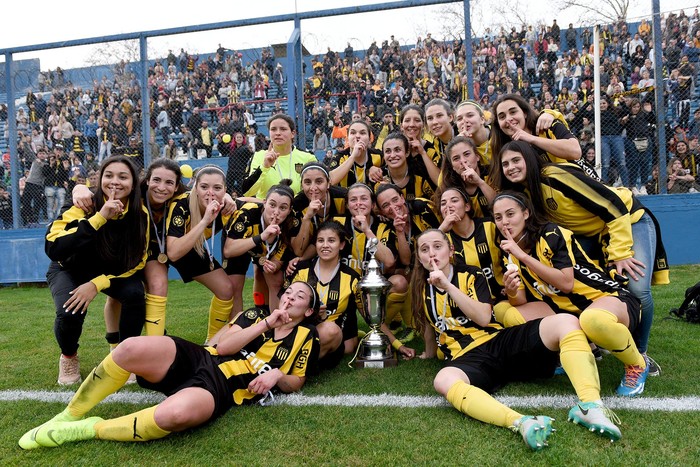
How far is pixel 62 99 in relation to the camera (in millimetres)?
9117

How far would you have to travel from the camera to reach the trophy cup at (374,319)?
3.75 metres

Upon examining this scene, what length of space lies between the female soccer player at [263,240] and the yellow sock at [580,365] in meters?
2.12

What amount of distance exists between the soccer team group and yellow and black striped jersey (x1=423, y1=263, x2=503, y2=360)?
0.01 meters

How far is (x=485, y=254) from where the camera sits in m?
3.72

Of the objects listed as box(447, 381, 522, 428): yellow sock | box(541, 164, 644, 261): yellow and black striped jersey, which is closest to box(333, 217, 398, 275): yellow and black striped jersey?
box(541, 164, 644, 261): yellow and black striped jersey

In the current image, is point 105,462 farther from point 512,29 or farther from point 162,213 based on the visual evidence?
point 512,29

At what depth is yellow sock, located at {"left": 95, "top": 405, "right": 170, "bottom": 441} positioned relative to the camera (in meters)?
2.54

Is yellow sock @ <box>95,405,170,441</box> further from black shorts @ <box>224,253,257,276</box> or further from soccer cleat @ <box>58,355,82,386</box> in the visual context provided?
black shorts @ <box>224,253,257,276</box>

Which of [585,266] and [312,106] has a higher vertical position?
[312,106]

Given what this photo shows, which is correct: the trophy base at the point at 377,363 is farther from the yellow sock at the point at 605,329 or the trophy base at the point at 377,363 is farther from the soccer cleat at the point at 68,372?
the soccer cleat at the point at 68,372

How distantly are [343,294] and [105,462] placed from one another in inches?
73.4

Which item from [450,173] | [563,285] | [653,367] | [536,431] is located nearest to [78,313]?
[450,173]

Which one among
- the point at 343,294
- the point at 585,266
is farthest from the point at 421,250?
the point at 585,266

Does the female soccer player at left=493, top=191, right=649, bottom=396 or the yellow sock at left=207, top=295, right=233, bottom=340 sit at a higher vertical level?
the female soccer player at left=493, top=191, right=649, bottom=396
